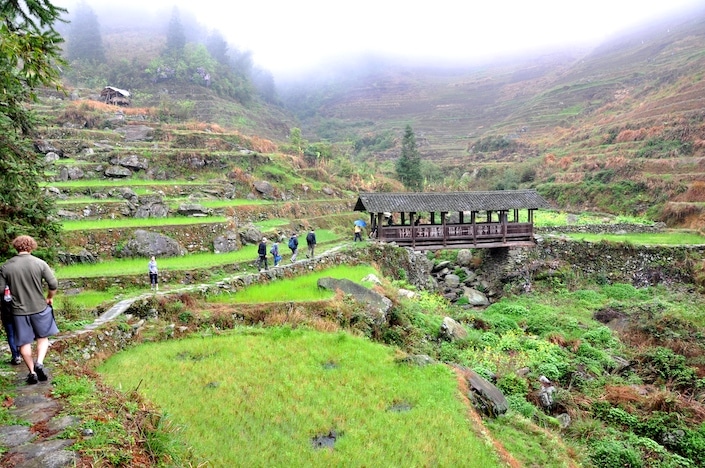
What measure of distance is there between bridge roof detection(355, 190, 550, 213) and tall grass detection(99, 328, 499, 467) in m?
14.2

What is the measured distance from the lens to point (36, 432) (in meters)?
4.98

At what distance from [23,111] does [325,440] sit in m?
9.78

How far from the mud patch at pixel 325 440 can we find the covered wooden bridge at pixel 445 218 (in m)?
17.6

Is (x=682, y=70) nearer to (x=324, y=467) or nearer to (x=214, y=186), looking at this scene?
(x=214, y=186)

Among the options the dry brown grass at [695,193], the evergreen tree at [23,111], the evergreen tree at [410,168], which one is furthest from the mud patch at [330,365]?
the evergreen tree at [410,168]

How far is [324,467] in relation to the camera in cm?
650

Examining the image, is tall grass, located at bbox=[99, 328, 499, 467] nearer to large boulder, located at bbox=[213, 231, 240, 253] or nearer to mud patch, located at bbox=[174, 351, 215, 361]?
mud patch, located at bbox=[174, 351, 215, 361]

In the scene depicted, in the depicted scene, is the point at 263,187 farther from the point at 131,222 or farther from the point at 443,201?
the point at 443,201

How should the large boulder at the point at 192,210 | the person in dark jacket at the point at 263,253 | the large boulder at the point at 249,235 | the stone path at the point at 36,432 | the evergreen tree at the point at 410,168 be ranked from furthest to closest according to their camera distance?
the evergreen tree at the point at 410,168 < the large boulder at the point at 192,210 < the large boulder at the point at 249,235 < the person in dark jacket at the point at 263,253 < the stone path at the point at 36,432

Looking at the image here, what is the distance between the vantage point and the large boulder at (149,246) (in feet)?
63.8

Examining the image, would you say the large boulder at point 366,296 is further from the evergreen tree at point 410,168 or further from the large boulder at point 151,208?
the evergreen tree at point 410,168

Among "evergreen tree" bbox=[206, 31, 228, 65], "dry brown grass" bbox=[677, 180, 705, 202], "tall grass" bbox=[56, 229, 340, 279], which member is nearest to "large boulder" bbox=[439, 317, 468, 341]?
"tall grass" bbox=[56, 229, 340, 279]

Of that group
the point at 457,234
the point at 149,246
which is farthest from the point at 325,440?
the point at 457,234

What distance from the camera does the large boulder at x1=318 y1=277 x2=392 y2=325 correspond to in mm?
14352
